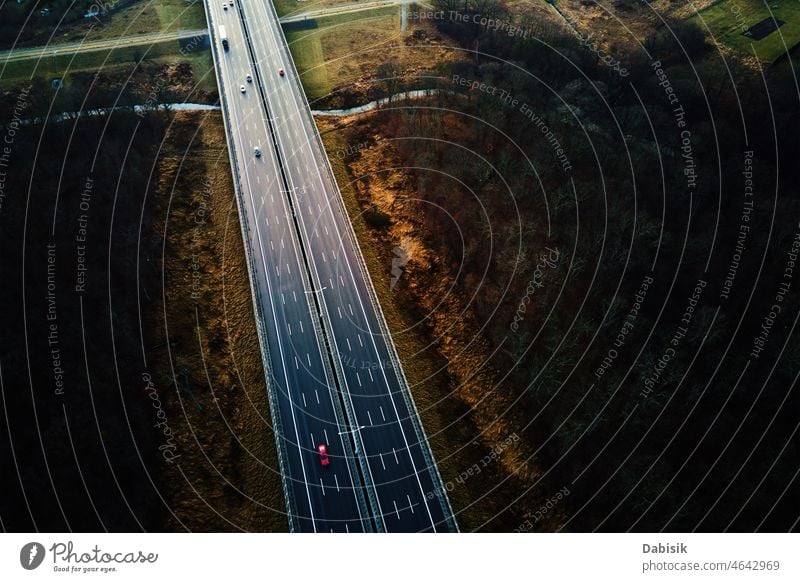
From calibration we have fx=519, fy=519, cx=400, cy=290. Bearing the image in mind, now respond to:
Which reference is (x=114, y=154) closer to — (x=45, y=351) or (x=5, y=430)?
(x=45, y=351)

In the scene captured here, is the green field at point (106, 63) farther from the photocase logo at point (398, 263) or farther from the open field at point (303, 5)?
the photocase logo at point (398, 263)

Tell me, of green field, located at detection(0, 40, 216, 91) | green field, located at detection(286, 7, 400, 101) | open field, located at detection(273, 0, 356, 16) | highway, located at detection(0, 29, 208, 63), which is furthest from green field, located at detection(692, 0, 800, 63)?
highway, located at detection(0, 29, 208, 63)

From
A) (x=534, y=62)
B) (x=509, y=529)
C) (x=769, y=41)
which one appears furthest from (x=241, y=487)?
(x=769, y=41)

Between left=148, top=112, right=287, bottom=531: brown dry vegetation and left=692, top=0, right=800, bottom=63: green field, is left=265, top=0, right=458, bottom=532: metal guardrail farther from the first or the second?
left=692, top=0, right=800, bottom=63: green field

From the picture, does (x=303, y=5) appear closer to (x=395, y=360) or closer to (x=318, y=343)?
(x=318, y=343)

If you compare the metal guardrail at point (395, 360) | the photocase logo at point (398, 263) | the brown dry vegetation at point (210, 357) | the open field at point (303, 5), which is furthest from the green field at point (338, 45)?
the photocase logo at point (398, 263)
